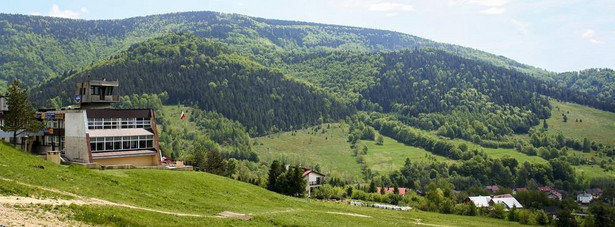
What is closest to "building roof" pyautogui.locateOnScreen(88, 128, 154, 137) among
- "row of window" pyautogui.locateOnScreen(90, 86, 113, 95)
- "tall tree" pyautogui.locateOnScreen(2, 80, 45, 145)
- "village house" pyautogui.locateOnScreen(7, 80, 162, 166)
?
"village house" pyautogui.locateOnScreen(7, 80, 162, 166)

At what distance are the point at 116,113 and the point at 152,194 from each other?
3282 cm

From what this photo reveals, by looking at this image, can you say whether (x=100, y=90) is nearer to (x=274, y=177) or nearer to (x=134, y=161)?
(x=134, y=161)

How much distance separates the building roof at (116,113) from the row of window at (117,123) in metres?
0.50

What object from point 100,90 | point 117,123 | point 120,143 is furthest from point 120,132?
point 100,90

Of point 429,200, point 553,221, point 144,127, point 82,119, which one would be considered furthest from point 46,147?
point 553,221

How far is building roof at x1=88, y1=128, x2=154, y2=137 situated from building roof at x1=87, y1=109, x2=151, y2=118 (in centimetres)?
220

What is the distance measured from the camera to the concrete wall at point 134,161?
69375mm

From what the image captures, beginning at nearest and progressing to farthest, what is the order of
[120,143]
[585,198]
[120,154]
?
[120,154]
[120,143]
[585,198]

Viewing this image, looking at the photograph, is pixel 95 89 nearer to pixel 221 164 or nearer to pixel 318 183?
pixel 221 164

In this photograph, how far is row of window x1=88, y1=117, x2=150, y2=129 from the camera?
71062mm

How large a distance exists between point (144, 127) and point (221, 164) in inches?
1276

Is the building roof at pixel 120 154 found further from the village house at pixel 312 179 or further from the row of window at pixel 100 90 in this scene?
the village house at pixel 312 179

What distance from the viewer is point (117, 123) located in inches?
2933

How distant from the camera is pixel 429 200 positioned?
402 ft
